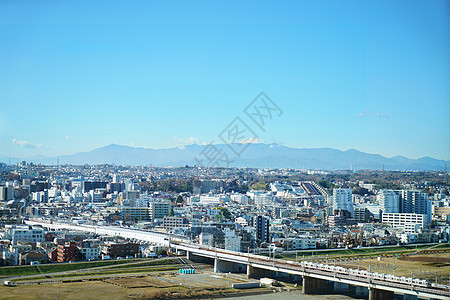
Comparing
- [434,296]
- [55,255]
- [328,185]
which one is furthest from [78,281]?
[328,185]

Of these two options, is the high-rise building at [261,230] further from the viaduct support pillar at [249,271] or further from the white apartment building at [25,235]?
the white apartment building at [25,235]

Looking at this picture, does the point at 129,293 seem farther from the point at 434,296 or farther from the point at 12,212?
the point at 12,212

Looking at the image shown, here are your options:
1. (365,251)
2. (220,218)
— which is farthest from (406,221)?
(220,218)

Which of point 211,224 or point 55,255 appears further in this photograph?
point 211,224

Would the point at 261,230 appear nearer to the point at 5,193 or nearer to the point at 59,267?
the point at 59,267

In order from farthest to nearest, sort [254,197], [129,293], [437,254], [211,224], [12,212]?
[254,197]
[12,212]
[211,224]
[437,254]
[129,293]
